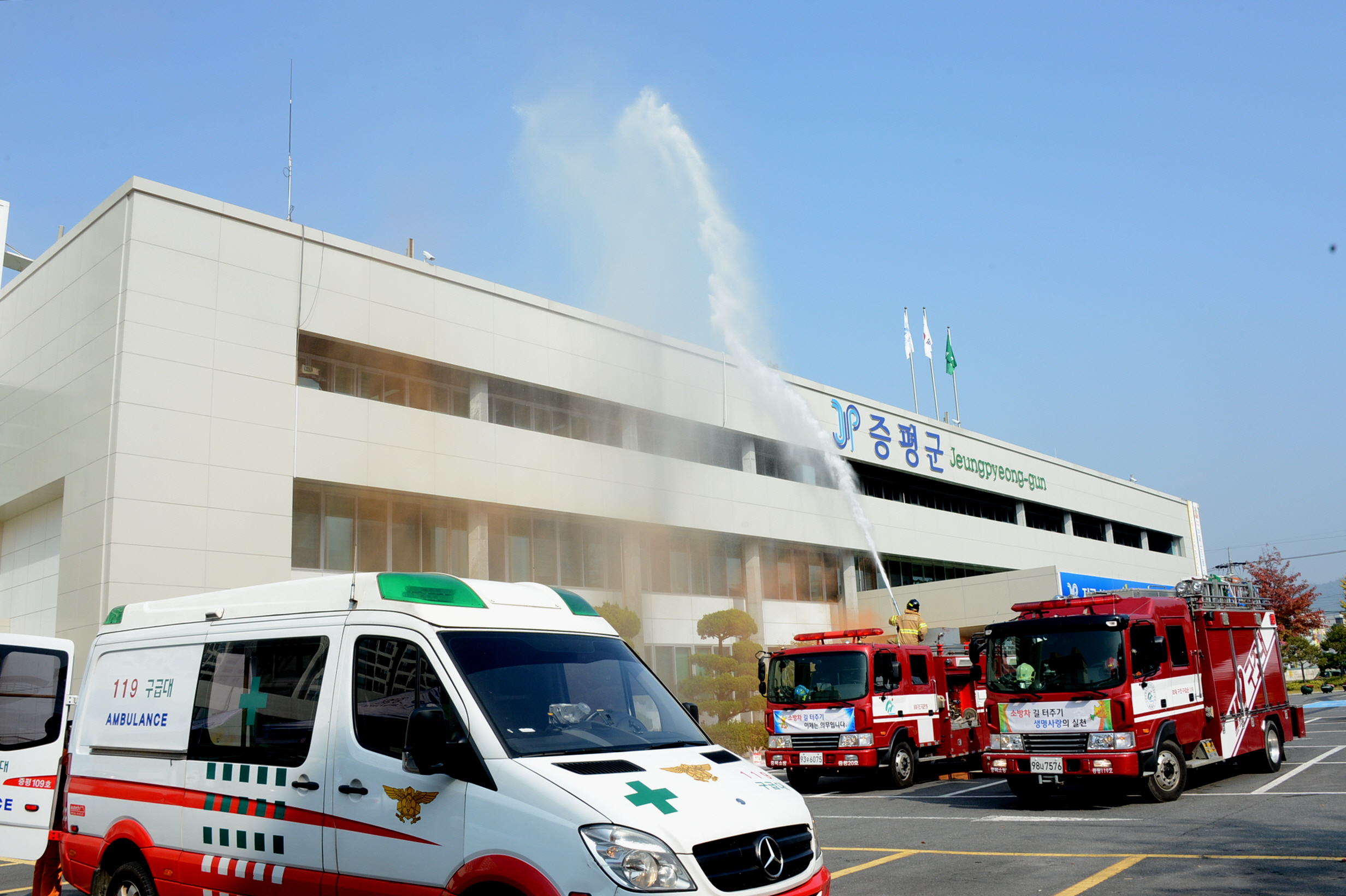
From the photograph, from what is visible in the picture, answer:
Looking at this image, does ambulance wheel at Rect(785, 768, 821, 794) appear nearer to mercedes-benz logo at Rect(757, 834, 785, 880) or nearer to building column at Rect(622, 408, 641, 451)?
mercedes-benz logo at Rect(757, 834, 785, 880)

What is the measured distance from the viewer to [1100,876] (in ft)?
27.5

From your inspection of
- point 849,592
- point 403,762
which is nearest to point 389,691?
point 403,762

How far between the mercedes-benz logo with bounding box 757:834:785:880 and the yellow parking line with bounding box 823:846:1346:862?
224 inches

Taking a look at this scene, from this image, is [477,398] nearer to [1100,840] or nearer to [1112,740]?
[1112,740]

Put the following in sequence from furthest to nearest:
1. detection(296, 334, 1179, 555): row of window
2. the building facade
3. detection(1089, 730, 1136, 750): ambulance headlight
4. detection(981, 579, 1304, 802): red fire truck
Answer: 1. detection(296, 334, 1179, 555): row of window
2. the building facade
3. detection(981, 579, 1304, 802): red fire truck
4. detection(1089, 730, 1136, 750): ambulance headlight

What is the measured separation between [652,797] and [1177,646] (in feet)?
38.9

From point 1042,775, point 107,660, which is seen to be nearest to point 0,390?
point 107,660

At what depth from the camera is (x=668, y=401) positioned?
32.9 m

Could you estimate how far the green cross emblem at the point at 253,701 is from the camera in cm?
629

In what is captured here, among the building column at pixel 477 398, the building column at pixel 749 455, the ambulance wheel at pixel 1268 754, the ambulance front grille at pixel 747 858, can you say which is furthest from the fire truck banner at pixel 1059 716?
the building column at pixel 749 455

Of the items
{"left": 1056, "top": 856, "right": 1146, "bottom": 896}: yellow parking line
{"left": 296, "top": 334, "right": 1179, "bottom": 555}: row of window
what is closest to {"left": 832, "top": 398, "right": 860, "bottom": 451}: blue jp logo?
{"left": 296, "top": 334, "right": 1179, "bottom": 555}: row of window

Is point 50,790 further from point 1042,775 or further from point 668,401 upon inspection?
point 668,401

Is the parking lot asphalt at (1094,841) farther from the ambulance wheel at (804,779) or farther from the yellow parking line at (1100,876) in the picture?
the ambulance wheel at (804,779)

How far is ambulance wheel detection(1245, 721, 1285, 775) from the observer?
15.9m
